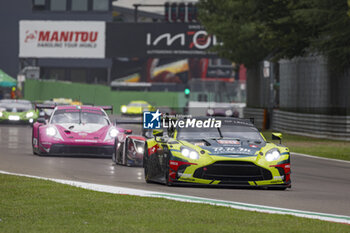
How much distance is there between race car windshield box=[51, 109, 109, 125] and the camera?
77.1 ft

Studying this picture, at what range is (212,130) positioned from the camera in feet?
52.2

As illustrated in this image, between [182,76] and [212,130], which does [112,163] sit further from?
[182,76]

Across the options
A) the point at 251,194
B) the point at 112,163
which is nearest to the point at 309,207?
the point at 251,194

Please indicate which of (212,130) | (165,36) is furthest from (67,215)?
(165,36)

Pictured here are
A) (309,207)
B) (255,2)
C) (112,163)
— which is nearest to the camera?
(309,207)

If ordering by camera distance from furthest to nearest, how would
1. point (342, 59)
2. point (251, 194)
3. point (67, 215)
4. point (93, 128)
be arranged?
point (342, 59), point (93, 128), point (251, 194), point (67, 215)

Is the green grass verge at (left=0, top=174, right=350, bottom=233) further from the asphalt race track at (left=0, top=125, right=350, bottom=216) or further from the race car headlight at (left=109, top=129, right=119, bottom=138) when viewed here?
the race car headlight at (left=109, top=129, right=119, bottom=138)

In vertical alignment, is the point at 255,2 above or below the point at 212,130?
above

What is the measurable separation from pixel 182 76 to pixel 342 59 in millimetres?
73843

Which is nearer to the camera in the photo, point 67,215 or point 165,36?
point 67,215

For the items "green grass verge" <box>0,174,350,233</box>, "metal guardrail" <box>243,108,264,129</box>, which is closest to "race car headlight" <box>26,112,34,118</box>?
"metal guardrail" <box>243,108,264,129</box>

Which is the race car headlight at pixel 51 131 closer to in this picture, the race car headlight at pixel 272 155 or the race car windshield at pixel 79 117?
the race car windshield at pixel 79 117

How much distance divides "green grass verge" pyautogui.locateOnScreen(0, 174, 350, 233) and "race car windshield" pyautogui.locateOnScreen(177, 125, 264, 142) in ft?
8.46

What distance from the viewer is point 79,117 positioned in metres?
23.8
